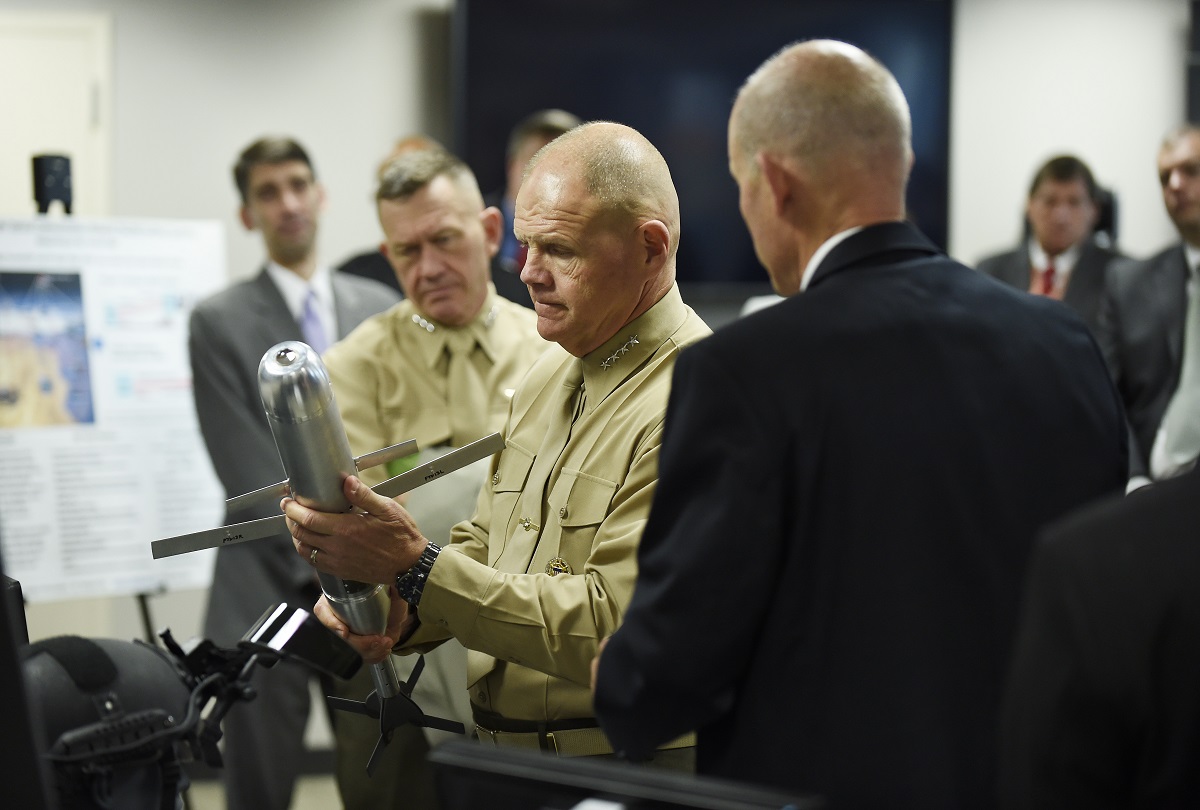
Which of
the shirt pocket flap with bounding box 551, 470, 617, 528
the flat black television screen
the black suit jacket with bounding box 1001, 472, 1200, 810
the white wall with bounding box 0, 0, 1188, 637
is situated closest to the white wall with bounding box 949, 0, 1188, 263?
the white wall with bounding box 0, 0, 1188, 637

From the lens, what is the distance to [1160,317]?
385 cm

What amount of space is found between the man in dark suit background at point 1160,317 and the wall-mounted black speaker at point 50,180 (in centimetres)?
304

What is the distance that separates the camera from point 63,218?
13.4ft

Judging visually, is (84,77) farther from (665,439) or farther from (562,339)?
(665,439)

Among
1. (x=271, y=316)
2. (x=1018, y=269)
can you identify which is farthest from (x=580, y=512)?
(x=1018, y=269)

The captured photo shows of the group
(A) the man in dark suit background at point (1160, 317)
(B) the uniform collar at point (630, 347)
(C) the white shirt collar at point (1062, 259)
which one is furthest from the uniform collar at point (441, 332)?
(C) the white shirt collar at point (1062, 259)

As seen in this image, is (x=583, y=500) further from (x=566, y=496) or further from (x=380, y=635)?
(x=380, y=635)

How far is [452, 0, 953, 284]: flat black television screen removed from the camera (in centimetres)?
529

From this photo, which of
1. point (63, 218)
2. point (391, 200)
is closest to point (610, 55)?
point (63, 218)

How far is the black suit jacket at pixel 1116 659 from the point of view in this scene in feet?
3.17

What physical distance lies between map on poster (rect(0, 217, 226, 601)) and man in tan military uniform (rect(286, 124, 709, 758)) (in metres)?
2.35

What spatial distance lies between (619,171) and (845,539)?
2.41 feet

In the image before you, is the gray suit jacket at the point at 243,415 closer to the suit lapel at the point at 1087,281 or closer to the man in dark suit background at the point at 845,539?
the suit lapel at the point at 1087,281

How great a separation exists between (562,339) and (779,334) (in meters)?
0.59
